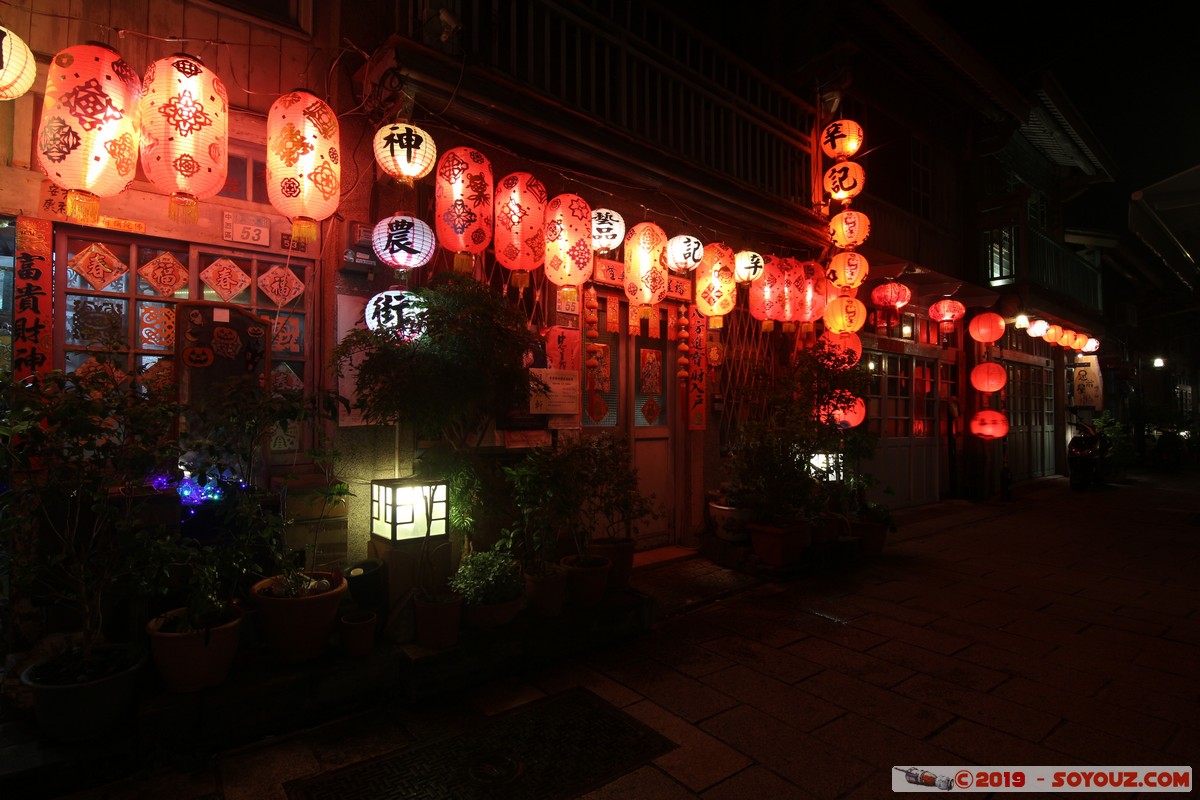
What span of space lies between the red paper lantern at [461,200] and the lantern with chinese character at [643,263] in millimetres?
2140

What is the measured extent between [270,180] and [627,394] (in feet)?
17.0

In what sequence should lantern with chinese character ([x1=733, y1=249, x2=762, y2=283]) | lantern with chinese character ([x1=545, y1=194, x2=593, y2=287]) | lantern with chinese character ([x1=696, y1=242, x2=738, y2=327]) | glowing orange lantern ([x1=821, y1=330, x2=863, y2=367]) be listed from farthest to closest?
glowing orange lantern ([x1=821, y1=330, x2=863, y2=367])
lantern with chinese character ([x1=733, y1=249, x2=762, y2=283])
lantern with chinese character ([x1=696, y1=242, x2=738, y2=327])
lantern with chinese character ([x1=545, y1=194, x2=593, y2=287])

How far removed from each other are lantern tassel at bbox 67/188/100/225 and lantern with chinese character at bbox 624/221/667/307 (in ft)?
17.1

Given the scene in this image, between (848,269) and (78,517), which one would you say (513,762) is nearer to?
(78,517)

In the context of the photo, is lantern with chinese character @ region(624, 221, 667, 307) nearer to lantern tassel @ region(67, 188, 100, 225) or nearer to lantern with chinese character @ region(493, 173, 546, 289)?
lantern with chinese character @ region(493, 173, 546, 289)

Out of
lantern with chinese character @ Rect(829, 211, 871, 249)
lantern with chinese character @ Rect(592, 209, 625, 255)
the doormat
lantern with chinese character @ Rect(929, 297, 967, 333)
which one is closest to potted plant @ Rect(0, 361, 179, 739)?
the doormat

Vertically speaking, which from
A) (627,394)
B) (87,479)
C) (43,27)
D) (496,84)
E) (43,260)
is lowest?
(87,479)

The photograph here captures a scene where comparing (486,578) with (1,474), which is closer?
(1,474)

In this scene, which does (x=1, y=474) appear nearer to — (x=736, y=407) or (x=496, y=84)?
(x=496, y=84)

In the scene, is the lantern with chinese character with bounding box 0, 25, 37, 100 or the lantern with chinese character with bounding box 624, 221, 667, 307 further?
the lantern with chinese character with bounding box 624, 221, 667, 307

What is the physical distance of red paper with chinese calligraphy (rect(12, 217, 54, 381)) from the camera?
15.3 ft

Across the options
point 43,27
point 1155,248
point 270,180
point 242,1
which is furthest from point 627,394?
point 1155,248

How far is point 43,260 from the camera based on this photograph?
4777mm

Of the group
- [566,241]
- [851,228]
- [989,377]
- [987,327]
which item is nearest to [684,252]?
[566,241]
